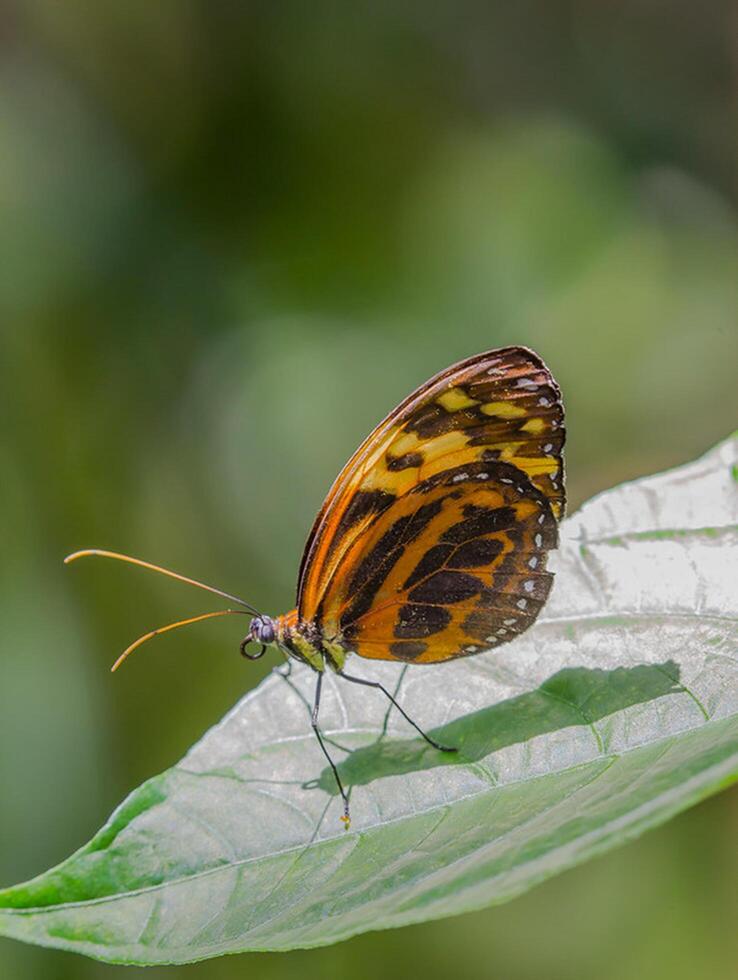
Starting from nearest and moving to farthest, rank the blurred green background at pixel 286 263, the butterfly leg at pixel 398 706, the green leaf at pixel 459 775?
the green leaf at pixel 459 775 → the butterfly leg at pixel 398 706 → the blurred green background at pixel 286 263

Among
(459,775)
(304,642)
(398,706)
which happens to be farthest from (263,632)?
(459,775)

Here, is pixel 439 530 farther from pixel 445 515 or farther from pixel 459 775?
pixel 459 775

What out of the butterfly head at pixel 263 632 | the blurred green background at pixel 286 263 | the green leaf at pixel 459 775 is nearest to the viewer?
the green leaf at pixel 459 775

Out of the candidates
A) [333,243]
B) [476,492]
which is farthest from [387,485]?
[333,243]

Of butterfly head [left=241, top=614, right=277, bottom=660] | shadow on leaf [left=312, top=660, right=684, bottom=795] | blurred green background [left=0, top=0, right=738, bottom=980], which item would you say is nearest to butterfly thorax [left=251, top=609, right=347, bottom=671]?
butterfly head [left=241, top=614, right=277, bottom=660]

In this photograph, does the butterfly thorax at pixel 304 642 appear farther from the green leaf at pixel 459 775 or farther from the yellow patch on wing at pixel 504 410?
the yellow patch on wing at pixel 504 410

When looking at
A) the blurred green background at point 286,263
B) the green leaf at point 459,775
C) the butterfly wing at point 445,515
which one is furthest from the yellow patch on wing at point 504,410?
the blurred green background at point 286,263

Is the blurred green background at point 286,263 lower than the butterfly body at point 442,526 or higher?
higher

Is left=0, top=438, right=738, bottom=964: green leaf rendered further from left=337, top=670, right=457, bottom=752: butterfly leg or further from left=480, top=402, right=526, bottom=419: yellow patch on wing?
left=480, top=402, right=526, bottom=419: yellow patch on wing
